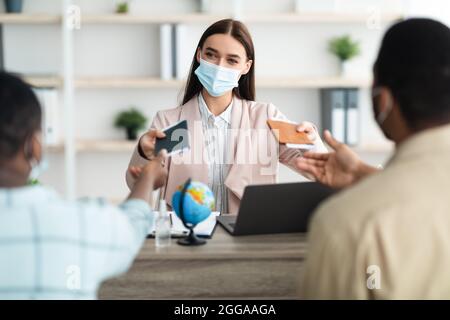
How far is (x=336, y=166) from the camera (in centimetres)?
170

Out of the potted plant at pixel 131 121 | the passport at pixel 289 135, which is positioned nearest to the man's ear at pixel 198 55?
the passport at pixel 289 135

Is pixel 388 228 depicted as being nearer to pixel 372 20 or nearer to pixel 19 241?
pixel 19 241

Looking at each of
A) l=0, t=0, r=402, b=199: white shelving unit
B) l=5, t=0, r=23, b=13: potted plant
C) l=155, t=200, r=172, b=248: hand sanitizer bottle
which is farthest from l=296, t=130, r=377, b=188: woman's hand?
l=5, t=0, r=23, b=13: potted plant

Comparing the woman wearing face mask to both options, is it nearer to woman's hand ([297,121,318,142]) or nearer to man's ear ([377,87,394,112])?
woman's hand ([297,121,318,142])

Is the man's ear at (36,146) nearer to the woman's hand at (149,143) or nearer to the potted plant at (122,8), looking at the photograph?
the woman's hand at (149,143)

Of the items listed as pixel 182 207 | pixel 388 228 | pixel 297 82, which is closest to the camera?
pixel 388 228

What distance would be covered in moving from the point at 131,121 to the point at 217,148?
5.22ft

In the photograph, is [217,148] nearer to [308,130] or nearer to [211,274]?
[308,130]

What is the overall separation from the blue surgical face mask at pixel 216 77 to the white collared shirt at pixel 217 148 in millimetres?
67

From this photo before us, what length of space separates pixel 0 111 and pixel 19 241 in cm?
22

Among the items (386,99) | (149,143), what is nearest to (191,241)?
(149,143)

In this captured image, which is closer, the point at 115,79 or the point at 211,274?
the point at 211,274
